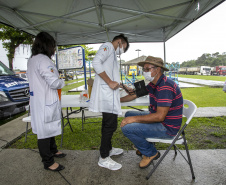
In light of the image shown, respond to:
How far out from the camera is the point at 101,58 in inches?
69.7

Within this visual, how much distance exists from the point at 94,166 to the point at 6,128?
9.29 feet

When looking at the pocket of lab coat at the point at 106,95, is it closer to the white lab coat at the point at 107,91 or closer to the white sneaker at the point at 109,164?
the white lab coat at the point at 107,91

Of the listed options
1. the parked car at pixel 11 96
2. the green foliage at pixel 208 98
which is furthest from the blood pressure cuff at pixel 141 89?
the green foliage at pixel 208 98

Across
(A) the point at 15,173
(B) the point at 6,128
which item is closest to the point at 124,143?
(A) the point at 15,173

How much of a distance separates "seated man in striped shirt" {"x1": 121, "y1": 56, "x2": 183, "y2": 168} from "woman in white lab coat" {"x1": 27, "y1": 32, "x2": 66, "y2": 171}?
92cm

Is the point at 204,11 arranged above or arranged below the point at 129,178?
above

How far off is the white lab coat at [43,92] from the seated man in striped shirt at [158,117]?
3.05 ft

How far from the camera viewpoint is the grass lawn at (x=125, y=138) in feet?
8.79

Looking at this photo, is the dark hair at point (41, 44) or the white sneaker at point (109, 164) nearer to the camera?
the dark hair at point (41, 44)

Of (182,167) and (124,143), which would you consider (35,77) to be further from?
(182,167)

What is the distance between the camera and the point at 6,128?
12.0ft

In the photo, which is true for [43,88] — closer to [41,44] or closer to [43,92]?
[43,92]

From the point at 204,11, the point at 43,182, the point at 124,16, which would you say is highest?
the point at 124,16

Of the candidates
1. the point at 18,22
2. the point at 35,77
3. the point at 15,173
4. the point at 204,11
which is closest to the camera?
the point at 35,77
